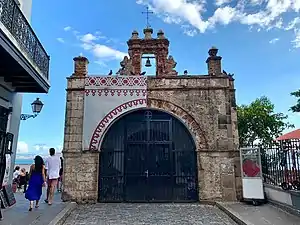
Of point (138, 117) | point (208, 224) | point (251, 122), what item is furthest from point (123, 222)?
point (251, 122)

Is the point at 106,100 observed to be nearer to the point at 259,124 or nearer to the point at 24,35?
the point at 24,35

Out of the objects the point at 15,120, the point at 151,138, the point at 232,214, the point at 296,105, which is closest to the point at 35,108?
the point at 15,120

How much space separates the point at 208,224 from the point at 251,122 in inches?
649

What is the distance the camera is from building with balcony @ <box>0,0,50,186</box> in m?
5.91

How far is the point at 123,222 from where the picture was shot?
683cm

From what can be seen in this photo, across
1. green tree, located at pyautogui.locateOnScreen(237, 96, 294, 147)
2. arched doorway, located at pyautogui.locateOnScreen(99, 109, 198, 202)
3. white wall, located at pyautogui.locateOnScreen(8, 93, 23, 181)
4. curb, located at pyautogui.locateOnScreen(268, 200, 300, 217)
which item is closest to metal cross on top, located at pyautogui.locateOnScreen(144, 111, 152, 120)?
arched doorway, located at pyautogui.locateOnScreen(99, 109, 198, 202)

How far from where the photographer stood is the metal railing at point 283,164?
7.43 meters

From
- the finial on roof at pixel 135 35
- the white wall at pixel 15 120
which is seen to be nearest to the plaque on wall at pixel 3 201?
the white wall at pixel 15 120

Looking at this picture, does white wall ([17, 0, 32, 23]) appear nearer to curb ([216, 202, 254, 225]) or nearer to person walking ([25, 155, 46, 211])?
person walking ([25, 155, 46, 211])

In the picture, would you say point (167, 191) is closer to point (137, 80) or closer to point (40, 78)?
point (137, 80)

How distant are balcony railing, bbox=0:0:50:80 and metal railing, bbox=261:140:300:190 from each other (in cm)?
722

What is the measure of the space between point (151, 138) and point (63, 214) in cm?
405

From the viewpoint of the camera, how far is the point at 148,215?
25.0ft

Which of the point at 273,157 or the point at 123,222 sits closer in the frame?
the point at 123,222
